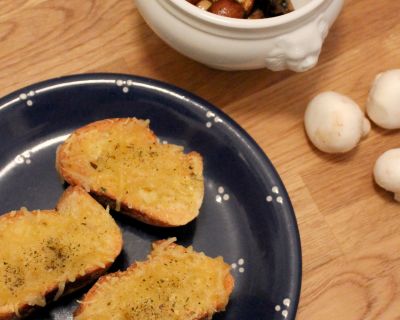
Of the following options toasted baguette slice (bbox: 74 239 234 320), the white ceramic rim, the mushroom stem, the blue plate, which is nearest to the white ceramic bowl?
the white ceramic rim

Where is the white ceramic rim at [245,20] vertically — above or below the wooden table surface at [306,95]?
above

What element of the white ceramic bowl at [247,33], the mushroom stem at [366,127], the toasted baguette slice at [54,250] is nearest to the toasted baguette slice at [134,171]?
the toasted baguette slice at [54,250]

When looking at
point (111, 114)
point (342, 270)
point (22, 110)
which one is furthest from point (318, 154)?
point (22, 110)

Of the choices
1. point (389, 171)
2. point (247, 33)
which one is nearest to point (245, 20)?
point (247, 33)

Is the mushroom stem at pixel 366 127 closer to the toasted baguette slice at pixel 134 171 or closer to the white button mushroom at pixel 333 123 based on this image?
the white button mushroom at pixel 333 123

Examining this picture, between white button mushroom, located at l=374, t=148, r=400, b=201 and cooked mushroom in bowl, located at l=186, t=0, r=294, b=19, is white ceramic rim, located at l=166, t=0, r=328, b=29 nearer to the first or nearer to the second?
cooked mushroom in bowl, located at l=186, t=0, r=294, b=19

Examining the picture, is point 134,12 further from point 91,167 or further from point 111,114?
point 91,167
